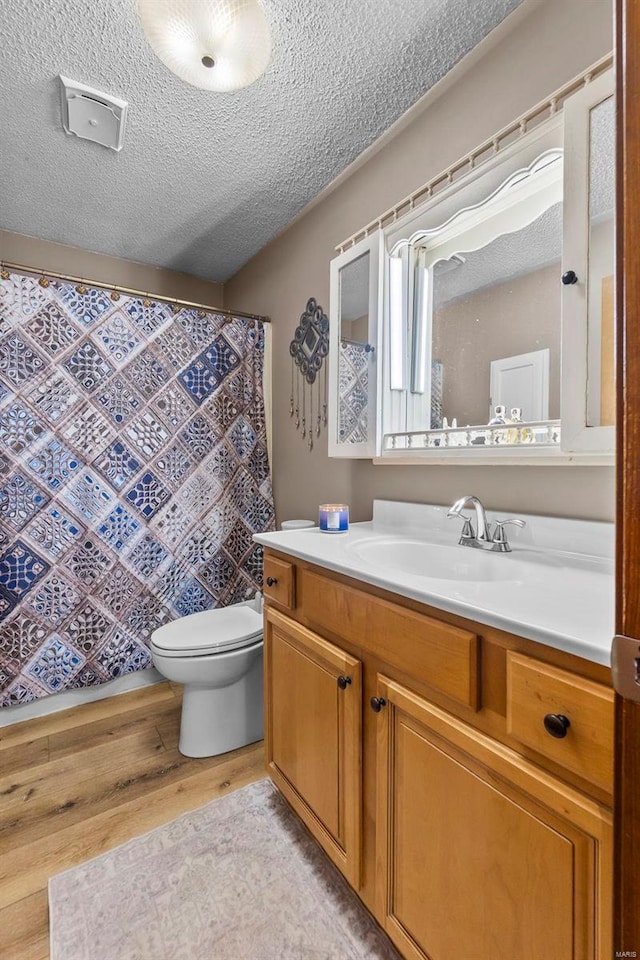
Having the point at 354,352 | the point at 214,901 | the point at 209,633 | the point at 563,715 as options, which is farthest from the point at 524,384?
the point at 214,901

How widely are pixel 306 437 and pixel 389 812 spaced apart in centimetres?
161

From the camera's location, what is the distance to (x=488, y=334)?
52.4 inches

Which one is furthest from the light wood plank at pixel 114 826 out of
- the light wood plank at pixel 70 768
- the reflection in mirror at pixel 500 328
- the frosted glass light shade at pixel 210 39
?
the frosted glass light shade at pixel 210 39

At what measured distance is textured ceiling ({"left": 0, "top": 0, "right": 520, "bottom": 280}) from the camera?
1244 mm

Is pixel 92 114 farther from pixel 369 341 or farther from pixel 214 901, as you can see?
pixel 214 901

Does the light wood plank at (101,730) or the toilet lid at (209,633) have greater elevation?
the toilet lid at (209,633)

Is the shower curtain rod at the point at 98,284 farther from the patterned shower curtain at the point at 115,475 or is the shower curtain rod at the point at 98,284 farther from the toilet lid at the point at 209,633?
the toilet lid at the point at 209,633

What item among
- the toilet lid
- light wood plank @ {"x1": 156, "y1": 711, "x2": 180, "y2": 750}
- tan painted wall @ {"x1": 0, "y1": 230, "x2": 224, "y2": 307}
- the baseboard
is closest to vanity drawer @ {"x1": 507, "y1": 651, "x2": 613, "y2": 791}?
the toilet lid

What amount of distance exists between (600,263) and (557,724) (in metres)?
0.96

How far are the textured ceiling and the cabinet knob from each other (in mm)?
1758

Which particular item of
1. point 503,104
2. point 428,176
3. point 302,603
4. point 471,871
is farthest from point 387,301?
point 471,871

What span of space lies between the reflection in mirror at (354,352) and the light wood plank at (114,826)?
4.33 feet

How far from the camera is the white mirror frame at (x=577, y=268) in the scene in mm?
989

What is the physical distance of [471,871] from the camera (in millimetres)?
754
